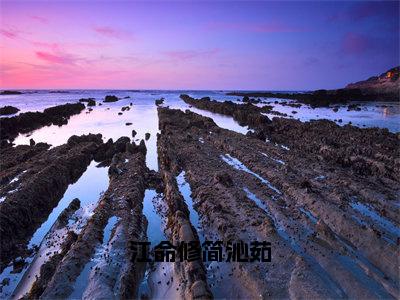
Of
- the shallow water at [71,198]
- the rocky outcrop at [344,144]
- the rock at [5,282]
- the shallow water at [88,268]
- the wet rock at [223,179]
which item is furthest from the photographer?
the rocky outcrop at [344,144]

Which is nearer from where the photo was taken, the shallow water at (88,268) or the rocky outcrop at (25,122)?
the shallow water at (88,268)

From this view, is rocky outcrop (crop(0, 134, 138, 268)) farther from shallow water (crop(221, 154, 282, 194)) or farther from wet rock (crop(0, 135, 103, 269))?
shallow water (crop(221, 154, 282, 194))

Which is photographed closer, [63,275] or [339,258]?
[63,275]

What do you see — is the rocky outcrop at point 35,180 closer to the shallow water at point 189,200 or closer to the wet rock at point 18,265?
the wet rock at point 18,265

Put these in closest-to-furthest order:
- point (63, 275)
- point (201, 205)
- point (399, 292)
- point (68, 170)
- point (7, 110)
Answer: point (399, 292) → point (63, 275) → point (201, 205) → point (68, 170) → point (7, 110)

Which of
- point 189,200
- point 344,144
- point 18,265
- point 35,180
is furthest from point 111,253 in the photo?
point 344,144

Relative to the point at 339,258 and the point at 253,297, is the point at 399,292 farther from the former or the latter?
the point at 253,297

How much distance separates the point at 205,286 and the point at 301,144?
1803 cm

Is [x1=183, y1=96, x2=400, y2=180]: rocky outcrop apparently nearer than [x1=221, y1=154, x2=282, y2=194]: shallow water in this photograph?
No

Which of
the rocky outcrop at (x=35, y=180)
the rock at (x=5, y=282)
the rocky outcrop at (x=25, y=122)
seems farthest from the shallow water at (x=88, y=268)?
the rocky outcrop at (x=25, y=122)

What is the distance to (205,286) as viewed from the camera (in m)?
9.00

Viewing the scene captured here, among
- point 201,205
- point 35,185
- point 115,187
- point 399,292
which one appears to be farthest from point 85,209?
point 399,292

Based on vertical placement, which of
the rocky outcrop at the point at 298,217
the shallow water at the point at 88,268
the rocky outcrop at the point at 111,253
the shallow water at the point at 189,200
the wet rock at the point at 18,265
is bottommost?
the wet rock at the point at 18,265

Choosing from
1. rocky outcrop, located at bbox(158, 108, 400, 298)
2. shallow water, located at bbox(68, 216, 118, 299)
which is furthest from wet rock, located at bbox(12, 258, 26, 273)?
rocky outcrop, located at bbox(158, 108, 400, 298)
